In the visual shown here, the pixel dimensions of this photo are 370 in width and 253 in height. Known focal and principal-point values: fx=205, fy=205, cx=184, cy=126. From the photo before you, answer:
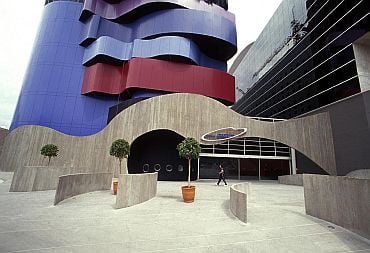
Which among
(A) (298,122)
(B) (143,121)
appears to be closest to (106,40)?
(B) (143,121)

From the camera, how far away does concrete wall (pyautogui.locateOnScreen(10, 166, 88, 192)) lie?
46.3 ft

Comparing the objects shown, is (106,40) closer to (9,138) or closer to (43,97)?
(43,97)

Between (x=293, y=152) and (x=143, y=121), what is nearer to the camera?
(x=143, y=121)

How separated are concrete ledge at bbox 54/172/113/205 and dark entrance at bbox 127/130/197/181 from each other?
35.1ft

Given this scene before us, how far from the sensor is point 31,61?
37.0 meters

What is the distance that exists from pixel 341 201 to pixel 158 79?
1123 inches

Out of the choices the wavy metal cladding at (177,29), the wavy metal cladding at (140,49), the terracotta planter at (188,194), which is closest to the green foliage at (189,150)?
the terracotta planter at (188,194)

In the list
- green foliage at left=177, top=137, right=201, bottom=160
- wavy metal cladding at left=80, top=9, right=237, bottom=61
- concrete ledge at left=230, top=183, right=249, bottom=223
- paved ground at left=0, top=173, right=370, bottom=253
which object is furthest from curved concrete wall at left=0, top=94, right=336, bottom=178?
concrete ledge at left=230, top=183, right=249, bottom=223

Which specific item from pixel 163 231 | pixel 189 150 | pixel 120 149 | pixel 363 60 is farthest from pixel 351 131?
pixel 163 231

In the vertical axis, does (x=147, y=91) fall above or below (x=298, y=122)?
above

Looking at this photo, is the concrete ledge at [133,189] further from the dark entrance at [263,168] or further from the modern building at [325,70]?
the dark entrance at [263,168]

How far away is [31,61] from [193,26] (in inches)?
1167

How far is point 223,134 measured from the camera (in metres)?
26.2

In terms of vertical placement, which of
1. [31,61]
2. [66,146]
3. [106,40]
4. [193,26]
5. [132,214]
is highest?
[193,26]
